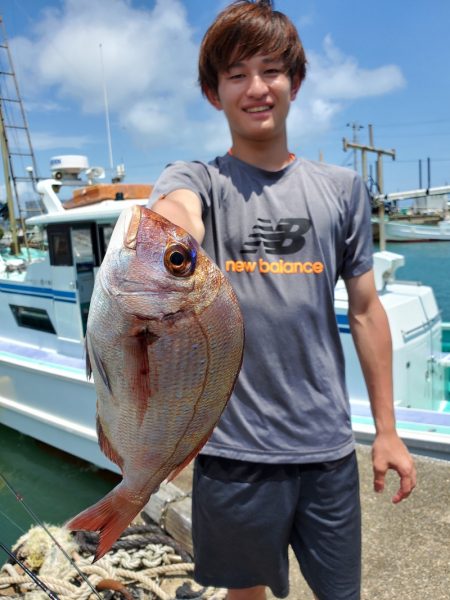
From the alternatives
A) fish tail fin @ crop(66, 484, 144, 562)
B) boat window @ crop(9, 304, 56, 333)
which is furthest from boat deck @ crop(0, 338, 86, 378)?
fish tail fin @ crop(66, 484, 144, 562)

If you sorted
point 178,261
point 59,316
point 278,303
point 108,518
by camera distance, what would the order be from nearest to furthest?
1. point 178,261
2. point 108,518
3. point 278,303
4. point 59,316

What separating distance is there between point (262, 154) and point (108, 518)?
116 cm

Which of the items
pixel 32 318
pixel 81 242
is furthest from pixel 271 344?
pixel 32 318

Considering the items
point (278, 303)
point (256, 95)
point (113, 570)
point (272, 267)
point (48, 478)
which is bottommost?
point (48, 478)

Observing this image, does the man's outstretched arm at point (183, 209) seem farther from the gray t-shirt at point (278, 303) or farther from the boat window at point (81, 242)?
the boat window at point (81, 242)

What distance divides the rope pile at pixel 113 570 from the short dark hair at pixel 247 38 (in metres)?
2.49

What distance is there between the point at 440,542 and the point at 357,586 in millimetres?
1518

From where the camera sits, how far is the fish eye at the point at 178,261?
3.32ft

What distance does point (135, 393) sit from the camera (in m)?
1.05

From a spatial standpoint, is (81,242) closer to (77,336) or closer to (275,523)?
(77,336)

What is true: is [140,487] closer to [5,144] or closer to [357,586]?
[357,586]

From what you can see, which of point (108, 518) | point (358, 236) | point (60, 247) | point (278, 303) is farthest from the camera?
point (60, 247)

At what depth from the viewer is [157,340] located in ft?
3.34

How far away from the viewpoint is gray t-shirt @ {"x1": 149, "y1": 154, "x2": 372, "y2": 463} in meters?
1.59
